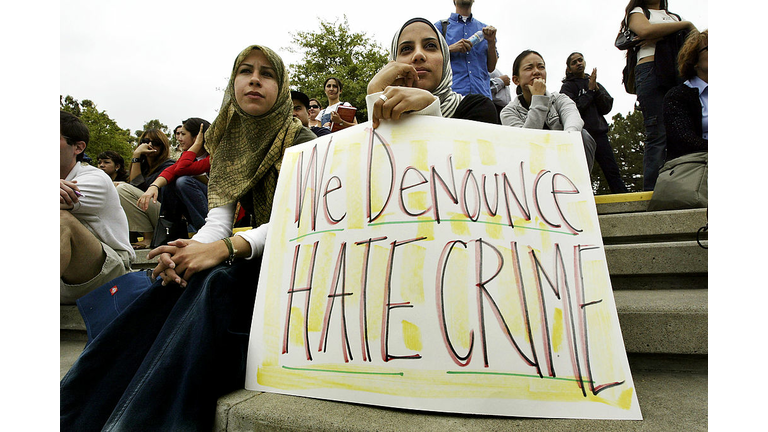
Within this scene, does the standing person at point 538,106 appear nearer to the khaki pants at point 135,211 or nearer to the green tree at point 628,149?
the khaki pants at point 135,211

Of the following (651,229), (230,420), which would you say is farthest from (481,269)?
(651,229)

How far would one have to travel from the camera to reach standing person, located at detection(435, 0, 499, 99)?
11.5 ft

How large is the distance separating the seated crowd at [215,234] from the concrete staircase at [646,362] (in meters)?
0.15

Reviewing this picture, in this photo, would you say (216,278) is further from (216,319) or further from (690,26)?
(690,26)

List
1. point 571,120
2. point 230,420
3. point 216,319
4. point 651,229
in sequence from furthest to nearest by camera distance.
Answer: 1. point 571,120
2. point 651,229
3. point 216,319
4. point 230,420

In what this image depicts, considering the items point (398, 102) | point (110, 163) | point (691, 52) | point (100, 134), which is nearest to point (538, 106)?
point (691, 52)

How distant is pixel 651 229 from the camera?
83.6 inches

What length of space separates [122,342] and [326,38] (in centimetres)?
1839

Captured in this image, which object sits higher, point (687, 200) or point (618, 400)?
point (687, 200)

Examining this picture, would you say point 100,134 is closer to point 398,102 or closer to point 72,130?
point 72,130

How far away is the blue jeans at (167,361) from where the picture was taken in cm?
102

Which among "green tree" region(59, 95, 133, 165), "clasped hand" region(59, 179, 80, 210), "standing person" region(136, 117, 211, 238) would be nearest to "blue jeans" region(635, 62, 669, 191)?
"standing person" region(136, 117, 211, 238)

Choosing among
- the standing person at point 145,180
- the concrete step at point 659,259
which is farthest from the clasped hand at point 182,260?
the standing person at point 145,180

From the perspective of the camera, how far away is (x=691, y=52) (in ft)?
8.11
